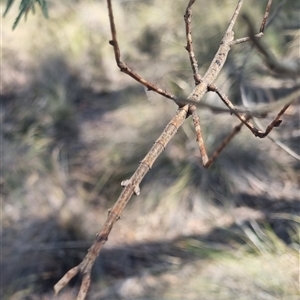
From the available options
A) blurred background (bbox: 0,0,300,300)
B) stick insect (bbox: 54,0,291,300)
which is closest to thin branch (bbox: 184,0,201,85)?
stick insect (bbox: 54,0,291,300)

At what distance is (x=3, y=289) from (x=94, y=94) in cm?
218

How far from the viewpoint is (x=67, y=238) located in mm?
2682

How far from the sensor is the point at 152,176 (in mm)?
2963

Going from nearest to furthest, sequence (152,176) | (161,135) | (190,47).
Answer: (161,135) → (190,47) → (152,176)

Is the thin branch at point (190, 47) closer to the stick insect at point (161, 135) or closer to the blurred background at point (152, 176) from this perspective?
the stick insect at point (161, 135)

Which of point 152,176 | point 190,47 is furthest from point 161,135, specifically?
point 152,176

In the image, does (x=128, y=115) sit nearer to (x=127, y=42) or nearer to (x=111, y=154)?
(x=111, y=154)

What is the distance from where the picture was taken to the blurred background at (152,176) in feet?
7.72

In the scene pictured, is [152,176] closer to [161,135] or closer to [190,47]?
[190,47]

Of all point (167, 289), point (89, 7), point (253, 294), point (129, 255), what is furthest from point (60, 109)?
point (253, 294)

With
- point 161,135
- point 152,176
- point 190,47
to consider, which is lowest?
point 152,176

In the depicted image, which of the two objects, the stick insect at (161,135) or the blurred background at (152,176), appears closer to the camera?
the stick insect at (161,135)

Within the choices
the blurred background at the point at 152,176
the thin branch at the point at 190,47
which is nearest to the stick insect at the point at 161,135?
the thin branch at the point at 190,47

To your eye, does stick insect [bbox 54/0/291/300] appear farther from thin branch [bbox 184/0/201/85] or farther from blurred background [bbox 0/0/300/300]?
blurred background [bbox 0/0/300/300]
